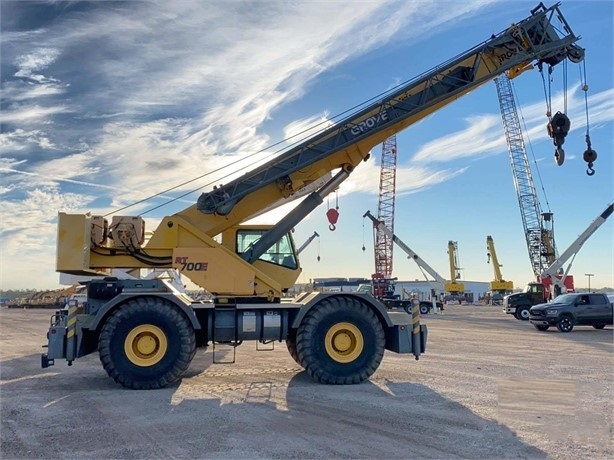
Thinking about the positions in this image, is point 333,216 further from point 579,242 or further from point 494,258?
point 494,258

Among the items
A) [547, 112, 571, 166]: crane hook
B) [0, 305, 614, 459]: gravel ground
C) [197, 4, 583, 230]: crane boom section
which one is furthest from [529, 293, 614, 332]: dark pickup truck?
[197, 4, 583, 230]: crane boom section

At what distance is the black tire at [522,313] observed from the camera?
35938mm

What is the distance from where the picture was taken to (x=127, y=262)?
11.6m

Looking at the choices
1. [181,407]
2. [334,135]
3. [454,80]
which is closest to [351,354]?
[181,407]

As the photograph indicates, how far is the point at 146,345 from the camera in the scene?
1024cm

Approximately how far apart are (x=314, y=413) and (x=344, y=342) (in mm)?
2733

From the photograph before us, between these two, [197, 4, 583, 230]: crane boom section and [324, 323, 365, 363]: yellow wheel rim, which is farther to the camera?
A: [197, 4, 583, 230]: crane boom section

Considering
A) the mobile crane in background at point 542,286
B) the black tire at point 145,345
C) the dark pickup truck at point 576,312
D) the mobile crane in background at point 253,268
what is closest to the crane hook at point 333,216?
the mobile crane in background at point 253,268

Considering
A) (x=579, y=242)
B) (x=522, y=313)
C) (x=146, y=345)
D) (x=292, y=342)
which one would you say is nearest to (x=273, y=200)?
(x=292, y=342)

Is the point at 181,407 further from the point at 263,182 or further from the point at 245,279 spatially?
the point at 263,182

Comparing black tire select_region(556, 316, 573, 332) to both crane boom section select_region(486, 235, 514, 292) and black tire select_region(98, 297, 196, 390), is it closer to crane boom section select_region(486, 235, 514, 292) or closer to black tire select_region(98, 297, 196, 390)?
black tire select_region(98, 297, 196, 390)

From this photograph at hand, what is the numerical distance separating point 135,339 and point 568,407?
7.77 metres

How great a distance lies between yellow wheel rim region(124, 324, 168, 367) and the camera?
10.2 m

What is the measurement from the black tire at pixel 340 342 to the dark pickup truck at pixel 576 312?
16.7 metres
